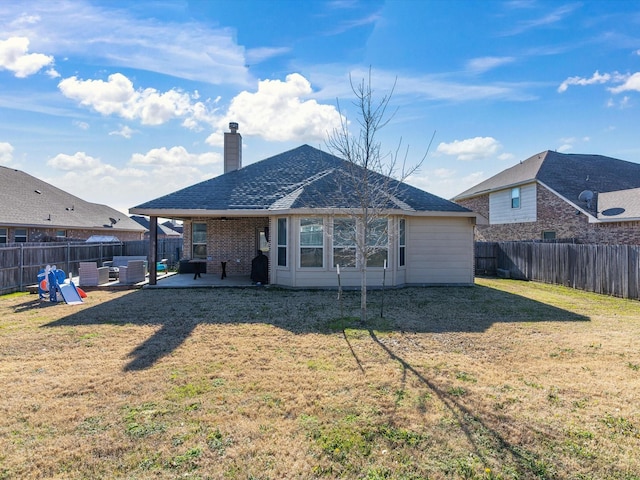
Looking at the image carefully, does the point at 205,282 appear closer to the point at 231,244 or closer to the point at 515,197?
the point at 231,244

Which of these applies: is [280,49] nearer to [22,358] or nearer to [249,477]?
[22,358]

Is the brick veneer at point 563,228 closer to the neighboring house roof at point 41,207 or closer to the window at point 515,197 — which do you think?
the window at point 515,197

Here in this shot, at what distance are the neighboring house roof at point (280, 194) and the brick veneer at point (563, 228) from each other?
8.34 m

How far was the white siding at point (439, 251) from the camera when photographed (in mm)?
12516

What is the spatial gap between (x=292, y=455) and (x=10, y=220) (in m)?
19.5

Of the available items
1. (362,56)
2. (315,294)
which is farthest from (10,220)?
(362,56)

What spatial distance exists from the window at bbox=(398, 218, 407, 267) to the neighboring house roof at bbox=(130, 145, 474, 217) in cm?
65

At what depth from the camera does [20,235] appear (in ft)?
57.4

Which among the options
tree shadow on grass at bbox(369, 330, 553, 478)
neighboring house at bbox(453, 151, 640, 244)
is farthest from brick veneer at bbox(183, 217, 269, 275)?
neighboring house at bbox(453, 151, 640, 244)

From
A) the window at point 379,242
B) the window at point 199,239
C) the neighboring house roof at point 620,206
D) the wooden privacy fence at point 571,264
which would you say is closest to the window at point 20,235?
the window at point 199,239

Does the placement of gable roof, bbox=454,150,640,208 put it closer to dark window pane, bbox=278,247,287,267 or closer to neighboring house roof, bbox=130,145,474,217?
neighboring house roof, bbox=130,145,474,217

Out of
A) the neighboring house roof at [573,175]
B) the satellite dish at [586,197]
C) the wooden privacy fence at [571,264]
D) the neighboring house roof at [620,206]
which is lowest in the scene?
the wooden privacy fence at [571,264]

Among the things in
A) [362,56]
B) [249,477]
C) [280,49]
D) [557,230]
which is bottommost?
[249,477]

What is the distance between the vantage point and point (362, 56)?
9.35m
